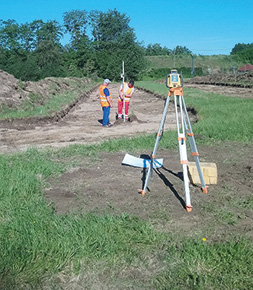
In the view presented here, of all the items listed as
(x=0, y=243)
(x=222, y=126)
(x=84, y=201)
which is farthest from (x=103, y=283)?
(x=222, y=126)

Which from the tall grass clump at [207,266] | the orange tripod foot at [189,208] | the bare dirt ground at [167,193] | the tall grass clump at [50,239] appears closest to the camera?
the tall grass clump at [207,266]

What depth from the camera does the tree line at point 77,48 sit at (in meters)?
58.5

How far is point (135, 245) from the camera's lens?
3.85m

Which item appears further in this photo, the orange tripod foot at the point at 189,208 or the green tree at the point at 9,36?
the green tree at the point at 9,36

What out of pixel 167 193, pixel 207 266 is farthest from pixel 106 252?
pixel 167 193

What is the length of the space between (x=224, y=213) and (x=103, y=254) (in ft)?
5.87

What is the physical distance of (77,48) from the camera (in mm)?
76375

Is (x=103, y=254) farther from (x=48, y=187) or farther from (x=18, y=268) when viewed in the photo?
(x=48, y=187)

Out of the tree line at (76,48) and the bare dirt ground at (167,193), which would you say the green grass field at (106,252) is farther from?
the tree line at (76,48)

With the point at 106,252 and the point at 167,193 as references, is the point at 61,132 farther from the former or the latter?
the point at 106,252

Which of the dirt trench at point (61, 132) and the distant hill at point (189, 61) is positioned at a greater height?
the distant hill at point (189, 61)

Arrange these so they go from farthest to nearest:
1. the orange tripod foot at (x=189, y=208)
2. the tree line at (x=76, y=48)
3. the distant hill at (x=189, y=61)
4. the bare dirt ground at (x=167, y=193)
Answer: the distant hill at (x=189, y=61) → the tree line at (x=76, y=48) → the orange tripod foot at (x=189, y=208) → the bare dirt ground at (x=167, y=193)

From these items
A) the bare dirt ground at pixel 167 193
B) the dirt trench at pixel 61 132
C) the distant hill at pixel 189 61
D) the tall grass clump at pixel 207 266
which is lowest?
the dirt trench at pixel 61 132

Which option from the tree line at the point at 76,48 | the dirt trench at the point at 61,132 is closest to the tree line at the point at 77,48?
the tree line at the point at 76,48
